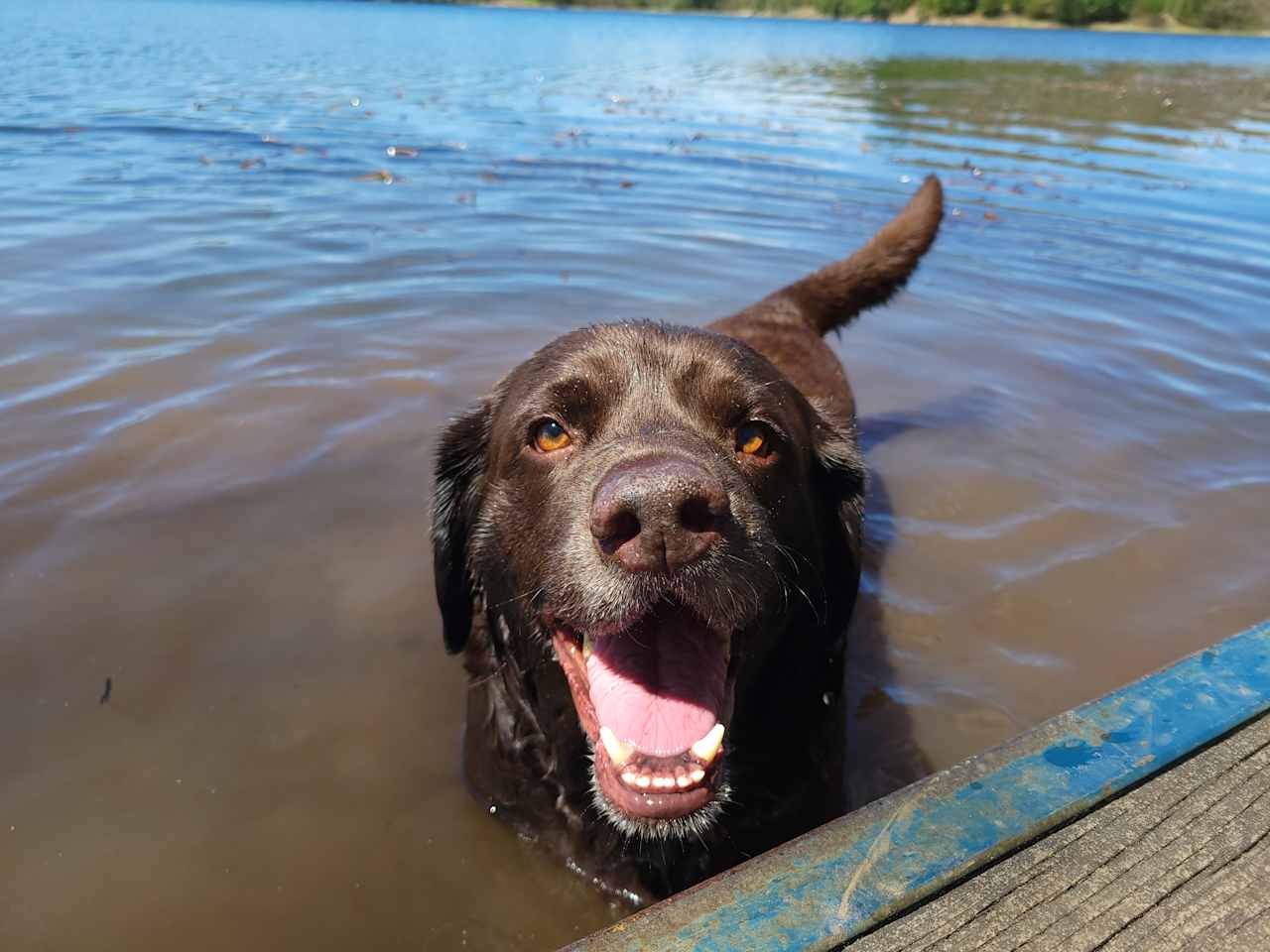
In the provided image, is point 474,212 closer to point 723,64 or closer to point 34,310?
point 34,310

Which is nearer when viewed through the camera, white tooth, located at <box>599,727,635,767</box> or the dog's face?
the dog's face

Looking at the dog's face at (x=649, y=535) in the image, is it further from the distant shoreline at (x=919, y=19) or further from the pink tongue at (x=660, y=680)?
the distant shoreline at (x=919, y=19)

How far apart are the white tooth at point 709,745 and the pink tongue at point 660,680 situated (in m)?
0.03

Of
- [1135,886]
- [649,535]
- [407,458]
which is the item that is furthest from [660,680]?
[407,458]

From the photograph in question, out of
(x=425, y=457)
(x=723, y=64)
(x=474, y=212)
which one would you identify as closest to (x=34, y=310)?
(x=425, y=457)

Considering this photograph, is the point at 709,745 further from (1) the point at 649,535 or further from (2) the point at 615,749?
(1) the point at 649,535

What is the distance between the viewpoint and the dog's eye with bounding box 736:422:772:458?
261cm

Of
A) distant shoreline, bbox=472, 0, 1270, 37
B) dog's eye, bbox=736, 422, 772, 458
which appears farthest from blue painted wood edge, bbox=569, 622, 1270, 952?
distant shoreline, bbox=472, 0, 1270, 37

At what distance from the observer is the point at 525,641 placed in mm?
2713

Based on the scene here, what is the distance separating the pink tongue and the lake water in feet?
2.60

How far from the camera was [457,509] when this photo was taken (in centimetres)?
314

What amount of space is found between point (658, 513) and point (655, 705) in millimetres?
603

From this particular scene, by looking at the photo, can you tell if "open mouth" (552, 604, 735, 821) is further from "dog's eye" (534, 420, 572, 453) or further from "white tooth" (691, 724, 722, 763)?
"dog's eye" (534, 420, 572, 453)

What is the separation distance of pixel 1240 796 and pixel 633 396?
1.68 meters
